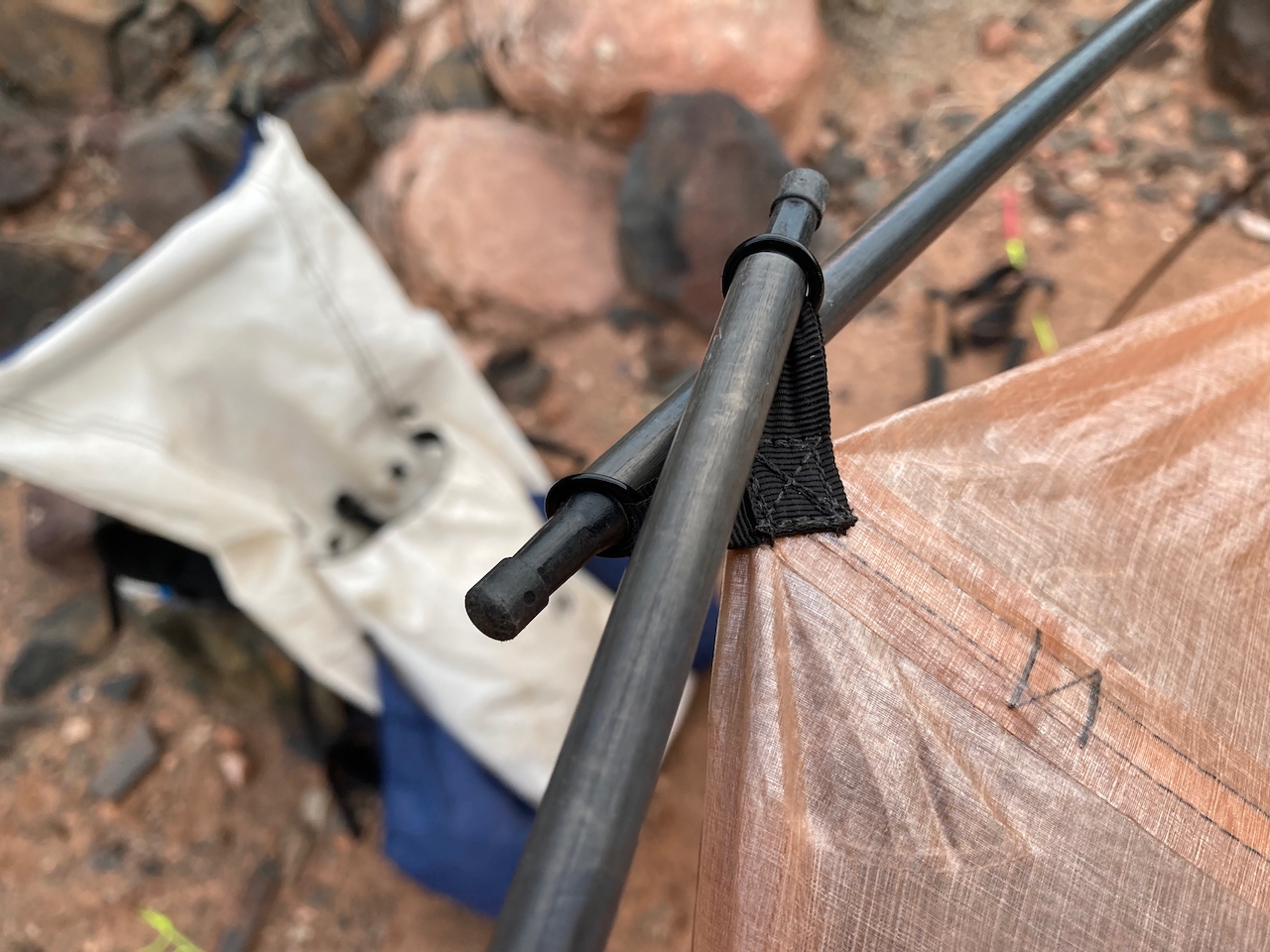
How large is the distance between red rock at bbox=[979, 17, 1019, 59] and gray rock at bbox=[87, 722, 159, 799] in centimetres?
347

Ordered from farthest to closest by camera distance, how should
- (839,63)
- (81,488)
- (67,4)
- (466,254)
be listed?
(67,4) → (839,63) → (466,254) → (81,488)

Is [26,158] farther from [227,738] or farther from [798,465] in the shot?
[798,465]

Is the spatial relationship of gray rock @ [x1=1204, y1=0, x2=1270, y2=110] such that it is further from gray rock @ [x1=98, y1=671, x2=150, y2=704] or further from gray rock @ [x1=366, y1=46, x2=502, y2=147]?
gray rock @ [x1=98, y1=671, x2=150, y2=704]

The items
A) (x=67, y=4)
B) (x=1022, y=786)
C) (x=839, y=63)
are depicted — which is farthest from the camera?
(x=67, y=4)

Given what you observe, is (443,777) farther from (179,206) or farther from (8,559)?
(179,206)

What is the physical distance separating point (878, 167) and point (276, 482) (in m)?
2.25

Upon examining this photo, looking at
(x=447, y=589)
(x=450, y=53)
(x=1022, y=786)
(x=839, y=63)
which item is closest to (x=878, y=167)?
(x=839, y=63)

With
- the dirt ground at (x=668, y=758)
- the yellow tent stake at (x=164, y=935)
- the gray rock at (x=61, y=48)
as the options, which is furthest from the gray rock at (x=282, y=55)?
the yellow tent stake at (x=164, y=935)

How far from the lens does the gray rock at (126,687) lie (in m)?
1.90

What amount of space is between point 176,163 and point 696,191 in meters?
1.88

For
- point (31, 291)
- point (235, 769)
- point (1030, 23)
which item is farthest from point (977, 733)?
point (31, 291)

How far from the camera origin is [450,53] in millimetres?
2883

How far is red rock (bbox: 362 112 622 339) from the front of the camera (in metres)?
2.46

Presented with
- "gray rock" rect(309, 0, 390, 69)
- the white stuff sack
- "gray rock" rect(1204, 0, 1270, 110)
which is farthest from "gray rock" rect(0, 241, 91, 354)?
"gray rock" rect(1204, 0, 1270, 110)
